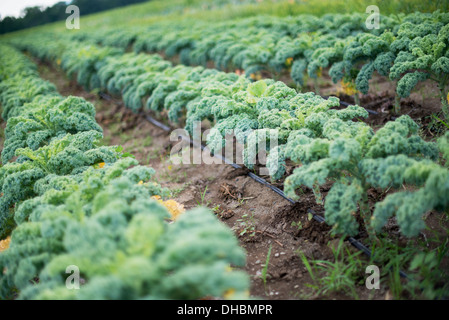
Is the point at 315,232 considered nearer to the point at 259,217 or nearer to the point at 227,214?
the point at 259,217

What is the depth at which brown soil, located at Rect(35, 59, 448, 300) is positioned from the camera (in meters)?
3.33

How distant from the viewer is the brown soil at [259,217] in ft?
10.9

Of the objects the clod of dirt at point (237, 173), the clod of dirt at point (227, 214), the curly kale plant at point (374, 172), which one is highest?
the curly kale plant at point (374, 172)

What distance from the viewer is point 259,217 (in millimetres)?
4289

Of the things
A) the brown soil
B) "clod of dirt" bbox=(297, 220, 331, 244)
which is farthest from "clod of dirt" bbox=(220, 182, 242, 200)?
"clod of dirt" bbox=(297, 220, 331, 244)

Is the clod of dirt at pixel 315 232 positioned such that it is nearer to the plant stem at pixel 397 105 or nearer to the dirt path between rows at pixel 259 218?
the dirt path between rows at pixel 259 218

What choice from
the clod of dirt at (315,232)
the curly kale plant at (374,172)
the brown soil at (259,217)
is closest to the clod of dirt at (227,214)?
the brown soil at (259,217)

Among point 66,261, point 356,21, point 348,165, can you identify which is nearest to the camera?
point 66,261

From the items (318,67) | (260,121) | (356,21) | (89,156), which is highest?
(356,21)

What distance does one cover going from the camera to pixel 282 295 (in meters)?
3.20

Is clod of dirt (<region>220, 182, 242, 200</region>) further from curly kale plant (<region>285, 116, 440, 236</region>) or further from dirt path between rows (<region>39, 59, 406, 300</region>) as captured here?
curly kale plant (<region>285, 116, 440, 236</region>)
